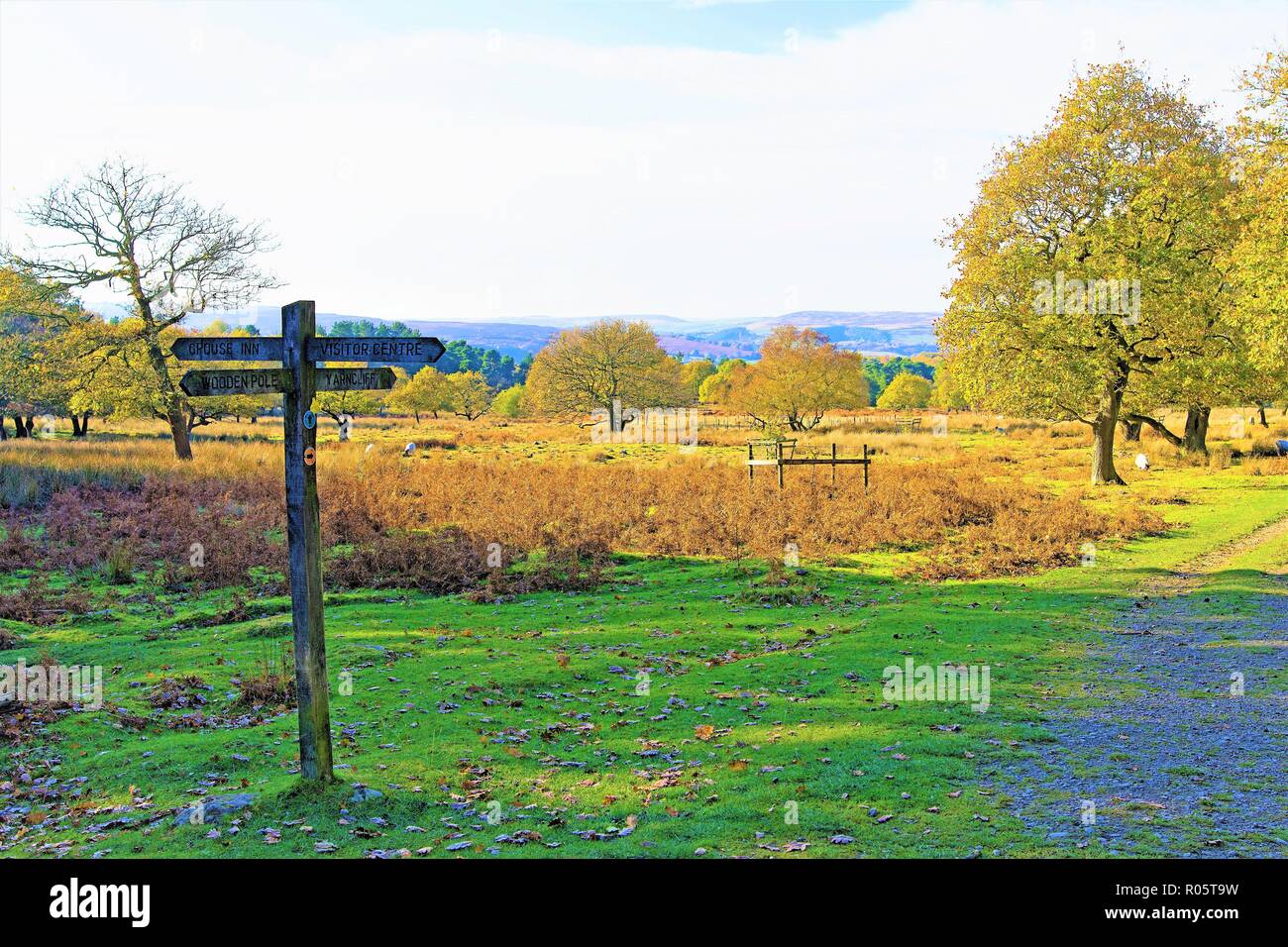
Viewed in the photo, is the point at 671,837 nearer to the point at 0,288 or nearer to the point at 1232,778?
the point at 1232,778

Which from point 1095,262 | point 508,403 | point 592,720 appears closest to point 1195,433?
point 1095,262

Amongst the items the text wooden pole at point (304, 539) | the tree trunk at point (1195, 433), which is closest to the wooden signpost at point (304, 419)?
the text wooden pole at point (304, 539)

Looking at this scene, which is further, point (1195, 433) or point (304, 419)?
point (1195, 433)

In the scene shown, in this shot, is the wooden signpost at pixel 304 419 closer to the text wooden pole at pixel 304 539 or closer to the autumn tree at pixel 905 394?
the text wooden pole at pixel 304 539

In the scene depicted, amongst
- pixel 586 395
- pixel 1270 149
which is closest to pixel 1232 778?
pixel 1270 149

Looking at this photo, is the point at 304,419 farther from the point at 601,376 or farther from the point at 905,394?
the point at 905,394

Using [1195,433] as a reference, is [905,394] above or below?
above

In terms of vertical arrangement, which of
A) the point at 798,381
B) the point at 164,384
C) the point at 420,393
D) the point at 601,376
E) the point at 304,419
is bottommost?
the point at 304,419

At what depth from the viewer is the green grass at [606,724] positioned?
804 centimetres

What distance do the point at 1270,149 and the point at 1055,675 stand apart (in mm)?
21081

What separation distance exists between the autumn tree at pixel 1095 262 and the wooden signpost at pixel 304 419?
3026 cm

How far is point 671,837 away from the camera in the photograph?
783cm

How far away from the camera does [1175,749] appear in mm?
9930

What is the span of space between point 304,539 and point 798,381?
70.3 meters
